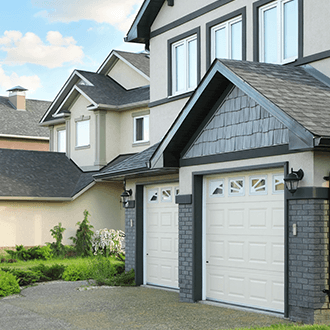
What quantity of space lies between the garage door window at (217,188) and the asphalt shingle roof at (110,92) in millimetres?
12613

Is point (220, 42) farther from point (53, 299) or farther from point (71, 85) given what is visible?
point (71, 85)

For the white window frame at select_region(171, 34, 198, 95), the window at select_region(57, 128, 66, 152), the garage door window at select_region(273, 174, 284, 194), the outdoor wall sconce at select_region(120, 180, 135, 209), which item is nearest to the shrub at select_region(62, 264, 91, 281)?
the outdoor wall sconce at select_region(120, 180, 135, 209)

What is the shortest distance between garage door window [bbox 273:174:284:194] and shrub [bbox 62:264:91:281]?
7.17 m

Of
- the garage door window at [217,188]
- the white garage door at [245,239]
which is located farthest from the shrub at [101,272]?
the garage door window at [217,188]

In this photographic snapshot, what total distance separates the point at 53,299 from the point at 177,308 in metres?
2.89

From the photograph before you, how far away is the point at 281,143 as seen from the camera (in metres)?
10.1

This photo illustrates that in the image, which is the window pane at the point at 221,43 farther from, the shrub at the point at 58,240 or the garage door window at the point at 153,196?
the shrub at the point at 58,240

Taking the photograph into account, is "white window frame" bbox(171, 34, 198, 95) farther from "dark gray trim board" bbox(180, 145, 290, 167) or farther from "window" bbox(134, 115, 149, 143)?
"window" bbox(134, 115, 149, 143)

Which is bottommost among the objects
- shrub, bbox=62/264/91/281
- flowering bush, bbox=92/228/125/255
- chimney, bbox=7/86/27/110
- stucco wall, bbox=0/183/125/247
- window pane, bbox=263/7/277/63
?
shrub, bbox=62/264/91/281

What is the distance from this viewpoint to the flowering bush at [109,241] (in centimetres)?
2297

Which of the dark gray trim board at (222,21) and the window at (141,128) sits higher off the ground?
the dark gray trim board at (222,21)

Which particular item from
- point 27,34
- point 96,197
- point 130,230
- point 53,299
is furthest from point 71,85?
point 27,34

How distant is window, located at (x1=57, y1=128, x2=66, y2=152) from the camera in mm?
28922

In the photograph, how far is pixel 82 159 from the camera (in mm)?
26719
